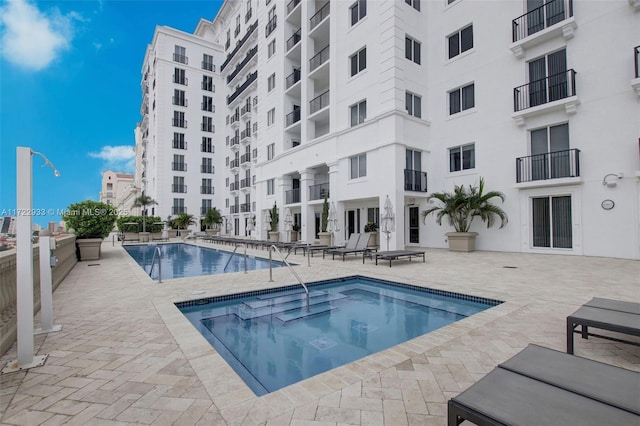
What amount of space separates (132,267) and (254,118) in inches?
933

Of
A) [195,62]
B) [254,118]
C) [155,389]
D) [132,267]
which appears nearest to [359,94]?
[132,267]

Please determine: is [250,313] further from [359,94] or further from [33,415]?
[359,94]

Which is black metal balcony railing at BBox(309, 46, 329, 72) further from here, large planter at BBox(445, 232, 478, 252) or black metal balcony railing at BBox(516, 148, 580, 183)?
large planter at BBox(445, 232, 478, 252)

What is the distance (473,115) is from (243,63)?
26.0m

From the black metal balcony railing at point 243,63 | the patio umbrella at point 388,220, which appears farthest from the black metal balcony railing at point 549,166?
the black metal balcony railing at point 243,63

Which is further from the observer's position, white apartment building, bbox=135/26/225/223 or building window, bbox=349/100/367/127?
white apartment building, bbox=135/26/225/223

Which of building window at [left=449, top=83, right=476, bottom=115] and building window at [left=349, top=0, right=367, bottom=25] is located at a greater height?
building window at [left=349, top=0, right=367, bottom=25]

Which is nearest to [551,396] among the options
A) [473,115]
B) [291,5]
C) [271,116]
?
[473,115]

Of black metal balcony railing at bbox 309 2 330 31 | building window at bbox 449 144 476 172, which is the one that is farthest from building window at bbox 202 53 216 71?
building window at bbox 449 144 476 172

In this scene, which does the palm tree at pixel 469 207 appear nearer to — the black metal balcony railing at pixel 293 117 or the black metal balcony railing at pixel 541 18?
the black metal balcony railing at pixel 541 18

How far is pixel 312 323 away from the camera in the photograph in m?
4.93

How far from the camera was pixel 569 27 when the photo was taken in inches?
441

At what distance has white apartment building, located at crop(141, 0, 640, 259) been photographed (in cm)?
1046

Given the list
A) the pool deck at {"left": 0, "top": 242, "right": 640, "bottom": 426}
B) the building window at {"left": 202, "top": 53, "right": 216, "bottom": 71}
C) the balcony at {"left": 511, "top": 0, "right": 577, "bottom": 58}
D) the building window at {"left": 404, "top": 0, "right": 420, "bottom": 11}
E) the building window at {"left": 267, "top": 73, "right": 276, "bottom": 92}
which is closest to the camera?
the pool deck at {"left": 0, "top": 242, "right": 640, "bottom": 426}
